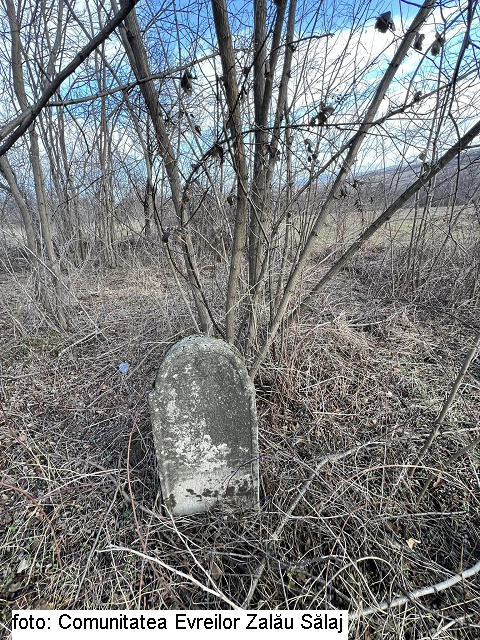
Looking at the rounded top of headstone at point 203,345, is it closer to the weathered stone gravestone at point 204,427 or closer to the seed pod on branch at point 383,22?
the weathered stone gravestone at point 204,427

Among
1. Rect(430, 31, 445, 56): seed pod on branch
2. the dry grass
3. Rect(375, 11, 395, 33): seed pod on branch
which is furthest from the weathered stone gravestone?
Rect(430, 31, 445, 56): seed pod on branch

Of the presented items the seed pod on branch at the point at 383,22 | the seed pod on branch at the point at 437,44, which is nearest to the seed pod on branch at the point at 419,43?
the seed pod on branch at the point at 437,44

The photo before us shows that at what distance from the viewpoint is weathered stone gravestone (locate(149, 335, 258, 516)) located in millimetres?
1399

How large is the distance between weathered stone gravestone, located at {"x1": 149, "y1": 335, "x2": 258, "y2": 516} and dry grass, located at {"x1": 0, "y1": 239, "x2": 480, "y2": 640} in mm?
132

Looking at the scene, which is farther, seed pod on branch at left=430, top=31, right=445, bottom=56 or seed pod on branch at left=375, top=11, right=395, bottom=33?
seed pod on branch at left=430, top=31, right=445, bottom=56

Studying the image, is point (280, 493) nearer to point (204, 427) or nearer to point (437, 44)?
point (204, 427)

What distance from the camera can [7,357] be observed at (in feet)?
10.3

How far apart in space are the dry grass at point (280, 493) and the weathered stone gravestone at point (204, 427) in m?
0.13

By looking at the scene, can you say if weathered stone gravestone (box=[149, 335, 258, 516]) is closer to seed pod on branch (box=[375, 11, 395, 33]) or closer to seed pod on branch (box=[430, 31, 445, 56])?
seed pod on branch (box=[375, 11, 395, 33])

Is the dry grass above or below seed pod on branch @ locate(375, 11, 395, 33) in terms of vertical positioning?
below

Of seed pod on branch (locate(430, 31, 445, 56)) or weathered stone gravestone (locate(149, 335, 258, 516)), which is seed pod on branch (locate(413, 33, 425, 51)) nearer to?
seed pod on branch (locate(430, 31, 445, 56))

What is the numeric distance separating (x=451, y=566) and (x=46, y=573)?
1.92 metres

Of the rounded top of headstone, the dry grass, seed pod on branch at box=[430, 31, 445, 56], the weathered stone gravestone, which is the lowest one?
the dry grass

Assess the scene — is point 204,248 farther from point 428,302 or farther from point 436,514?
point 436,514
